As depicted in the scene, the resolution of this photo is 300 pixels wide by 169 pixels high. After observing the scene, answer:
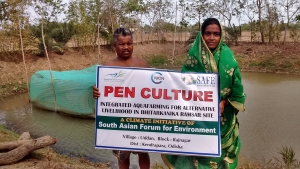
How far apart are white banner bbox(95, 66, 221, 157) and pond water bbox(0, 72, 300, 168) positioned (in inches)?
87.1

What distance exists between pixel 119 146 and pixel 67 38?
614 inches

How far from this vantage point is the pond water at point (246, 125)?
4926mm

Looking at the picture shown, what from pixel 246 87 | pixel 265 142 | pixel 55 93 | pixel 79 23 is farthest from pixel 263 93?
pixel 79 23

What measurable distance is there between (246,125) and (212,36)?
4.41 metres

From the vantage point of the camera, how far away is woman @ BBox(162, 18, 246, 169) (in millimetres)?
2074

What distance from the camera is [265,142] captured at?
5160 mm

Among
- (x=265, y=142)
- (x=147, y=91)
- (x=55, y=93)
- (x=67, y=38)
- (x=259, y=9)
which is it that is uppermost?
(x=259, y=9)

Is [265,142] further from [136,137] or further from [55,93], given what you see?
[55,93]

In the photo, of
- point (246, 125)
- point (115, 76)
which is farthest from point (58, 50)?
point (115, 76)

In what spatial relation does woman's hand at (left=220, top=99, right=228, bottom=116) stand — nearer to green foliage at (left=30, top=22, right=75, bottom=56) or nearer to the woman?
the woman

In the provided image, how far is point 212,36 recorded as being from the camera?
6.79 ft

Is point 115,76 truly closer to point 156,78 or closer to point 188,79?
point 156,78

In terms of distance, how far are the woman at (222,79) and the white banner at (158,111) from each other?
0.10 m

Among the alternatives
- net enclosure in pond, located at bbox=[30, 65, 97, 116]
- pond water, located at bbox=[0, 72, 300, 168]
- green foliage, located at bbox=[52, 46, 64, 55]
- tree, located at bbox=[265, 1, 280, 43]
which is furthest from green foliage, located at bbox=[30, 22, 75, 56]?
tree, located at bbox=[265, 1, 280, 43]
